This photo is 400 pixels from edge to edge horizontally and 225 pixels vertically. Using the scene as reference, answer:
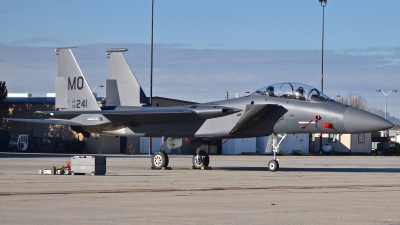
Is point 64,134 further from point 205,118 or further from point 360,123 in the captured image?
point 360,123

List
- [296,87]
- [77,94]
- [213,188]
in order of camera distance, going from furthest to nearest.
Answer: [77,94]
[296,87]
[213,188]

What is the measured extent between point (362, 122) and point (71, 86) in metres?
12.4

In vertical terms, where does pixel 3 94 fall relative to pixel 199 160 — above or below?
above

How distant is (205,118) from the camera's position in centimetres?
2509

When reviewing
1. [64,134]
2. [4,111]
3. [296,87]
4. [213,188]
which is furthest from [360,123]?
[4,111]

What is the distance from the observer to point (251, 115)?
78.0 feet

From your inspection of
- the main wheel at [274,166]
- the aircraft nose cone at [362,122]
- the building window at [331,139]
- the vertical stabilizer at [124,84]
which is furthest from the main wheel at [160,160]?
the building window at [331,139]

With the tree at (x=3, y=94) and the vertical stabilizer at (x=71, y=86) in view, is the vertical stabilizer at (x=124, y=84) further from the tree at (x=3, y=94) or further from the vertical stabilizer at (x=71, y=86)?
the tree at (x=3, y=94)

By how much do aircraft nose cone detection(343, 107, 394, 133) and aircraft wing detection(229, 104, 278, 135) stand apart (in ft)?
8.76

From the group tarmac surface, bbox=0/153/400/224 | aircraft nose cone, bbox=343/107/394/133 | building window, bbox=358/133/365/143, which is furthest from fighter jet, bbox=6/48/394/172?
building window, bbox=358/133/365/143

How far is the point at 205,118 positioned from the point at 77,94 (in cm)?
625

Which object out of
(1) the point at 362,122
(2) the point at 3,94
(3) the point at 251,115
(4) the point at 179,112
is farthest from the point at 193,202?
(2) the point at 3,94

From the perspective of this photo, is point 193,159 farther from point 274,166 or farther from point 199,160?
point 274,166

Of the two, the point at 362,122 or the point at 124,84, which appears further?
the point at 124,84
